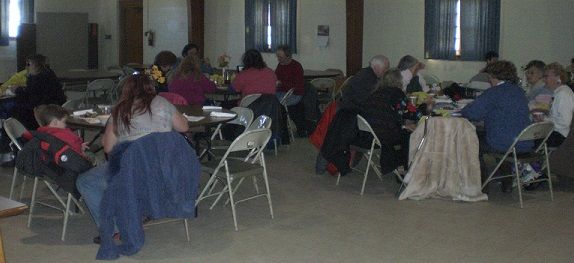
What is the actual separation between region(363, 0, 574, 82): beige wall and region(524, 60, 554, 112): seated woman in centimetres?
323

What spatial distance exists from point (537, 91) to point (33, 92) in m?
4.77

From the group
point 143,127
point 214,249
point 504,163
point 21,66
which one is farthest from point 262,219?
point 21,66

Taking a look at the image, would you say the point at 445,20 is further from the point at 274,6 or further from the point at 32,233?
the point at 32,233

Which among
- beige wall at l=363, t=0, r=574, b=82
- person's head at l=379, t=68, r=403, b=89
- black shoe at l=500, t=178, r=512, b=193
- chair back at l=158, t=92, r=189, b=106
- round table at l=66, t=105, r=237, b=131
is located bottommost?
black shoe at l=500, t=178, r=512, b=193

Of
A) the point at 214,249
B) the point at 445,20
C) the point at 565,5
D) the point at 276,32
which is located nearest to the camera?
the point at 214,249

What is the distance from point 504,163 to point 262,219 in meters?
2.28

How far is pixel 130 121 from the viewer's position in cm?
480

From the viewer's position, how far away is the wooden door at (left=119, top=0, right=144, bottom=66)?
696 inches

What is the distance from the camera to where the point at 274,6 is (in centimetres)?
1499

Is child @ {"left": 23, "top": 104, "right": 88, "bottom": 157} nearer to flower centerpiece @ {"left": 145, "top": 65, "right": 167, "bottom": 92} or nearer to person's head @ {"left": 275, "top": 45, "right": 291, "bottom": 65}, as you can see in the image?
flower centerpiece @ {"left": 145, "top": 65, "right": 167, "bottom": 92}

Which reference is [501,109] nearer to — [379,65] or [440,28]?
[379,65]

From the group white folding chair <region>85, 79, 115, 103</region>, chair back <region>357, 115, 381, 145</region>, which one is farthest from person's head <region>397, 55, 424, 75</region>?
white folding chair <region>85, 79, 115, 103</region>

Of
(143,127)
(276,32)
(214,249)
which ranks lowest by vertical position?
(214,249)

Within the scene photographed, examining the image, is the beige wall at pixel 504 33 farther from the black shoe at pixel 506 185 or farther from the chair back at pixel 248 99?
the chair back at pixel 248 99
